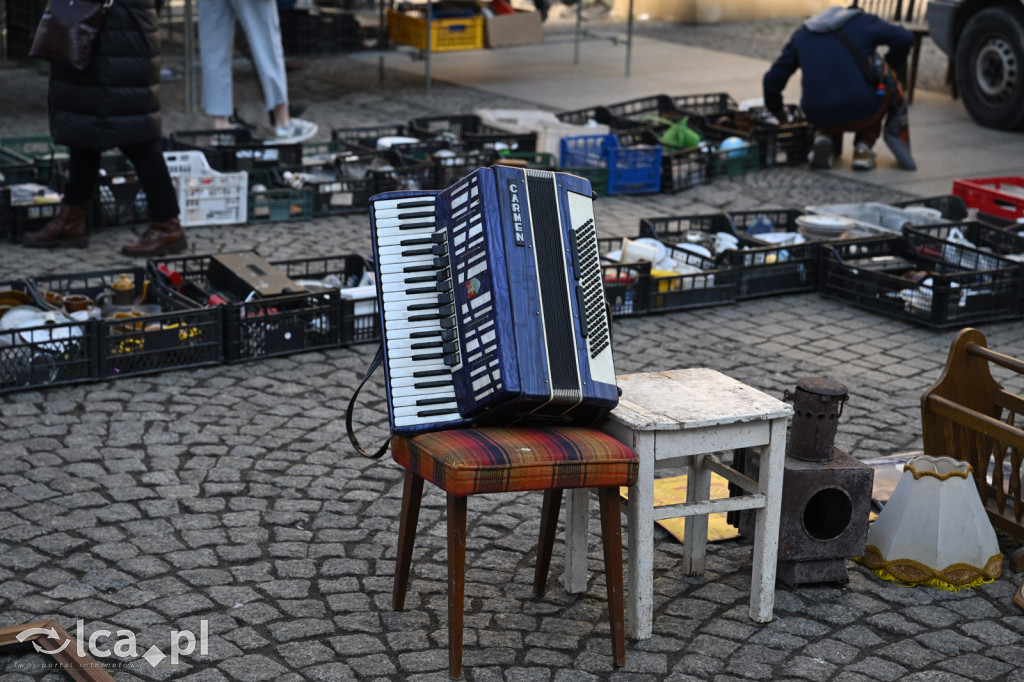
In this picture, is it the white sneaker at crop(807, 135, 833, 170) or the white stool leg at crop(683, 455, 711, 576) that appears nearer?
the white stool leg at crop(683, 455, 711, 576)

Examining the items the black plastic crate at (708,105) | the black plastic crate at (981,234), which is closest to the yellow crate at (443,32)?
the black plastic crate at (708,105)

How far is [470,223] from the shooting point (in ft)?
14.1

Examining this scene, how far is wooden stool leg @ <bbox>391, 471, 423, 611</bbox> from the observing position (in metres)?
4.50

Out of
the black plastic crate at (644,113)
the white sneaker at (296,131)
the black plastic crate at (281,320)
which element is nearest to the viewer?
the black plastic crate at (281,320)

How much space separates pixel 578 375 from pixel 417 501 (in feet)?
2.45

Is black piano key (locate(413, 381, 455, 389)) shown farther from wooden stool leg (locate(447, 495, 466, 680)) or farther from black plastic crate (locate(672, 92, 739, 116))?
black plastic crate (locate(672, 92, 739, 116))

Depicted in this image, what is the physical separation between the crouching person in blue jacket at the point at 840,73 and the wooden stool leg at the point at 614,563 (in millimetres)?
8229

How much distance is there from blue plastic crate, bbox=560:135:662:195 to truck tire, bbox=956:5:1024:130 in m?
4.62

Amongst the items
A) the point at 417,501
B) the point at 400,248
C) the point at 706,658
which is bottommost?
the point at 706,658

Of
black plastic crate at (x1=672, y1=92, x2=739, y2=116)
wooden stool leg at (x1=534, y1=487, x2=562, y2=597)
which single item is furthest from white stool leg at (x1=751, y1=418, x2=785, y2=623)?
black plastic crate at (x1=672, y1=92, x2=739, y2=116)

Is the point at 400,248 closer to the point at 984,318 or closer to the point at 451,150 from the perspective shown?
the point at 984,318

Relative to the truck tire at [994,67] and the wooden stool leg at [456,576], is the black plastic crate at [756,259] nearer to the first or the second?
the wooden stool leg at [456,576]

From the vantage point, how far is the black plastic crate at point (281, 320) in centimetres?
698

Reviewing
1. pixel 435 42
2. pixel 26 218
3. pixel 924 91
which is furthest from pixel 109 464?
pixel 924 91
